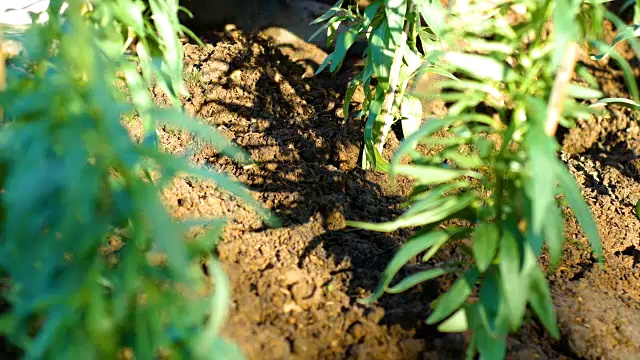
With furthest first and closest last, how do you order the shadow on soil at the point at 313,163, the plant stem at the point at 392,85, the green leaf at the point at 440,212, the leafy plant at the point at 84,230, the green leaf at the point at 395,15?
the plant stem at the point at 392,85 → the green leaf at the point at 395,15 → the shadow on soil at the point at 313,163 → the green leaf at the point at 440,212 → the leafy plant at the point at 84,230

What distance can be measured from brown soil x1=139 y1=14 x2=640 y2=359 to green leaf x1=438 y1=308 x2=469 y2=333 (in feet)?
0.46

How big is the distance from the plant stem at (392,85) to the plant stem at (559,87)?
3.74 feet

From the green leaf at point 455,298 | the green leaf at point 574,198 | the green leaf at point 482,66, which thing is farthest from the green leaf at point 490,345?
the green leaf at point 482,66

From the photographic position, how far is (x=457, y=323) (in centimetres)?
189

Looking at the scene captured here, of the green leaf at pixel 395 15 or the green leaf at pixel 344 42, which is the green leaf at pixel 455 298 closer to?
the green leaf at pixel 395 15

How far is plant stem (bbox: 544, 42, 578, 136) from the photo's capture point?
162 cm

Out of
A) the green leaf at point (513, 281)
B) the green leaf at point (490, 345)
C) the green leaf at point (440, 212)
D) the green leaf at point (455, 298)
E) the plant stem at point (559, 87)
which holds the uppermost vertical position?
the plant stem at point (559, 87)

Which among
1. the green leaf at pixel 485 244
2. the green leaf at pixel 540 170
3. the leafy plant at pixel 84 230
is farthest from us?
the green leaf at pixel 485 244

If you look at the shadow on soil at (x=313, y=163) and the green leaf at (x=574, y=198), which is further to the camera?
the shadow on soil at (x=313, y=163)

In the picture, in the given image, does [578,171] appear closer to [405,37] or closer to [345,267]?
[405,37]

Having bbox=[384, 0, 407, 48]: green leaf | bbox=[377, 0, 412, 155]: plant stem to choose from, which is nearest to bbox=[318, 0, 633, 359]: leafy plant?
bbox=[384, 0, 407, 48]: green leaf

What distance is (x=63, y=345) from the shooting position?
4.28 ft

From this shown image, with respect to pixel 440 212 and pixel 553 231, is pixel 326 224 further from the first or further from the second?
pixel 553 231

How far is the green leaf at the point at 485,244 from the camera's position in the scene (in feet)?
5.60
